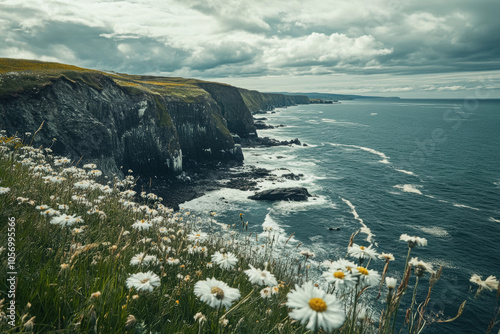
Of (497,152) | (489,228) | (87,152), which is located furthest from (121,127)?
(497,152)

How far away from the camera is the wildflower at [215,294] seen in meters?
2.40

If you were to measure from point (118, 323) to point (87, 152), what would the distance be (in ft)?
131

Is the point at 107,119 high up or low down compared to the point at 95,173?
down

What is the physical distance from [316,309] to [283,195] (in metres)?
45.3

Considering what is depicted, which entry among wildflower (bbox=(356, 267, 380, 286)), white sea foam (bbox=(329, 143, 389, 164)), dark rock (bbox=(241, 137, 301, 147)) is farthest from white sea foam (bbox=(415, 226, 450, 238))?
dark rock (bbox=(241, 137, 301, 147))

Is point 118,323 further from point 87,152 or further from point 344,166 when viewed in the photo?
point 344,166

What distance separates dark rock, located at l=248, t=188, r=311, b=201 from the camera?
46312 millimetres

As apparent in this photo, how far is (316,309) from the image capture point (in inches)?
76.9

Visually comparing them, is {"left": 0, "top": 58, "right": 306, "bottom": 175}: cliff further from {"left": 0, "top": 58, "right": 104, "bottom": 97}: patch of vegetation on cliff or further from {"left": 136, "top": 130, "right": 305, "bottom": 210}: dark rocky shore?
{"left": 136, "top": 130, "right": 305, "bottom": 210}: dark rocky shore

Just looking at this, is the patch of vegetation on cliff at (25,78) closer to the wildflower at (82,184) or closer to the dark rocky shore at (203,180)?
the dark rocky shore at (203,180)

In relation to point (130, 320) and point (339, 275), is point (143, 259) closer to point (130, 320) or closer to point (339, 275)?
point (130, 320)

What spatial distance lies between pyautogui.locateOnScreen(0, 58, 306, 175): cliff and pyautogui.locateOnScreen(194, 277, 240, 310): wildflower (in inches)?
704

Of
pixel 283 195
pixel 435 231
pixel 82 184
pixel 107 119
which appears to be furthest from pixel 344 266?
pixel 107 119

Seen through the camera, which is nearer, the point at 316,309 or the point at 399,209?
the point at 316,309
